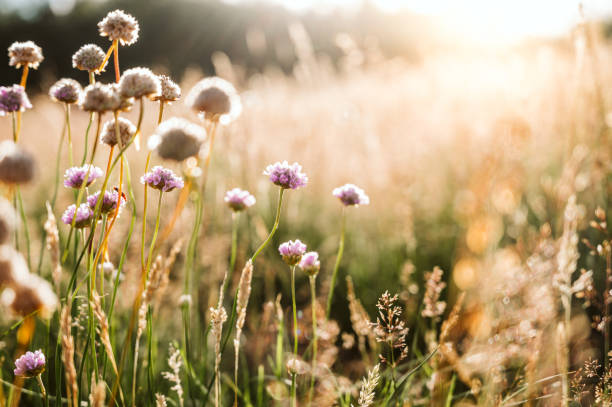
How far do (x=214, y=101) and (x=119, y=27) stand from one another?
27cm

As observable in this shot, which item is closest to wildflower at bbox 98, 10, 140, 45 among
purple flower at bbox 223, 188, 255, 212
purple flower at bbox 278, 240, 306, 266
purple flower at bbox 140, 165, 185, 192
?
purple flower at bbox 140, 165, 185, 192

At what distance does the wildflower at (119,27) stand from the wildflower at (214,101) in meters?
0.19

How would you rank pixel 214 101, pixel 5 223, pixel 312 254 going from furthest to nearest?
pixel 312 254, pixel 214 101, pixel 5 223

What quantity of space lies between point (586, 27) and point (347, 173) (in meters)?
2.15

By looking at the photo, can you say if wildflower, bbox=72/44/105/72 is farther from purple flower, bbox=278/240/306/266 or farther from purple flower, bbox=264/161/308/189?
purple flower, bbox=278/240/306/266

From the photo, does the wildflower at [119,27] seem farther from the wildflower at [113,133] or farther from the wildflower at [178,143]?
the wildflower at [178,143]

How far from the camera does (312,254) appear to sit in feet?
3.76

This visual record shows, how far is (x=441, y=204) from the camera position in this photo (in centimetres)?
298

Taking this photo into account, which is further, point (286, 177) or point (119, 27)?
point (286, 177)

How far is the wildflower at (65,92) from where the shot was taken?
1033 mm

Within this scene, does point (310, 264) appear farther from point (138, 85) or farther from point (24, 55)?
point (24, 55)

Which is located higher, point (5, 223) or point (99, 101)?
point (99, 101)

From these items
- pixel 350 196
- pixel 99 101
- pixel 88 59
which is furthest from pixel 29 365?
pixel 350 196

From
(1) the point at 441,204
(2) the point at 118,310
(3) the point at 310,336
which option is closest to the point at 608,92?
(1) the point at 441,204
